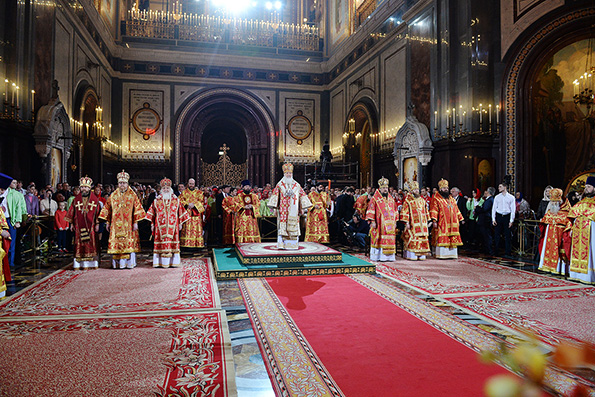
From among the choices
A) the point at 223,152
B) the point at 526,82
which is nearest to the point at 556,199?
the point at 526,82

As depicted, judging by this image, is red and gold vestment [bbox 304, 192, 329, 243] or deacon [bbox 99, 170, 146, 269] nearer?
deacon [bbox 99, 170, 146, 269]

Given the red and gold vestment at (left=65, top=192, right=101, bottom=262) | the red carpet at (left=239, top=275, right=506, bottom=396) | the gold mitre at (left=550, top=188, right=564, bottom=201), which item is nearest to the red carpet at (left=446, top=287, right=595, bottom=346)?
the red carpet at (left=239, top=275, right=506, bottom=396)

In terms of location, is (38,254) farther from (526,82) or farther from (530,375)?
(526,82)

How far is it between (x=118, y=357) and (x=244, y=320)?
4.59ft

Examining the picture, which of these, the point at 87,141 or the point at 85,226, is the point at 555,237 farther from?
the point at 87,141

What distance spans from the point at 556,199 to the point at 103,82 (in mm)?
17538

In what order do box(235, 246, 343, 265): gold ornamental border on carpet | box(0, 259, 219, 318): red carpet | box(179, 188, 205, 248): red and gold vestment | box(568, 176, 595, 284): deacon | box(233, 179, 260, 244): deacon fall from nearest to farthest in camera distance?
box(0, 259, 219, 318): red carpet
box(568, 176, 595, 284): deacon
box(235, 246, 343, 265): gold ornamental border on carpet
box(179, 188, 205, 248): red and gold vestment
box(233, 179, 260, 244): deacon

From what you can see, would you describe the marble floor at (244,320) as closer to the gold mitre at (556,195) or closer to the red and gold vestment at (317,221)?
the gold mitre at (556,195)

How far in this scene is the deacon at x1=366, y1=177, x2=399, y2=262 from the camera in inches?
327

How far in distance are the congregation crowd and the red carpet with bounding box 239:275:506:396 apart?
10.1 feet

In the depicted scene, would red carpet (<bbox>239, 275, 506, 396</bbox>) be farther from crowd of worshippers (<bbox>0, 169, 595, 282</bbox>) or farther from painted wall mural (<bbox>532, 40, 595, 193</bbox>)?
painted wall mural (<bbox>532, 40, 595, 193</bbox>)

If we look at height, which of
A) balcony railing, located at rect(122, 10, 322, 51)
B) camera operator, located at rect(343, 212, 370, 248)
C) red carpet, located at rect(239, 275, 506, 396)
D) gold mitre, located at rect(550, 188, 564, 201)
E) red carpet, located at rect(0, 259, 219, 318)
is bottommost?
red carpet, located at rect(239, 275, 506, 396)

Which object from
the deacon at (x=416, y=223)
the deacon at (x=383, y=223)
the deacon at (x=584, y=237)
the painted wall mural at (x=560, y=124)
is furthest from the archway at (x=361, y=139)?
the deacon at (x=584, y=237)

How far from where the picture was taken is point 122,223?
24.3 feet
